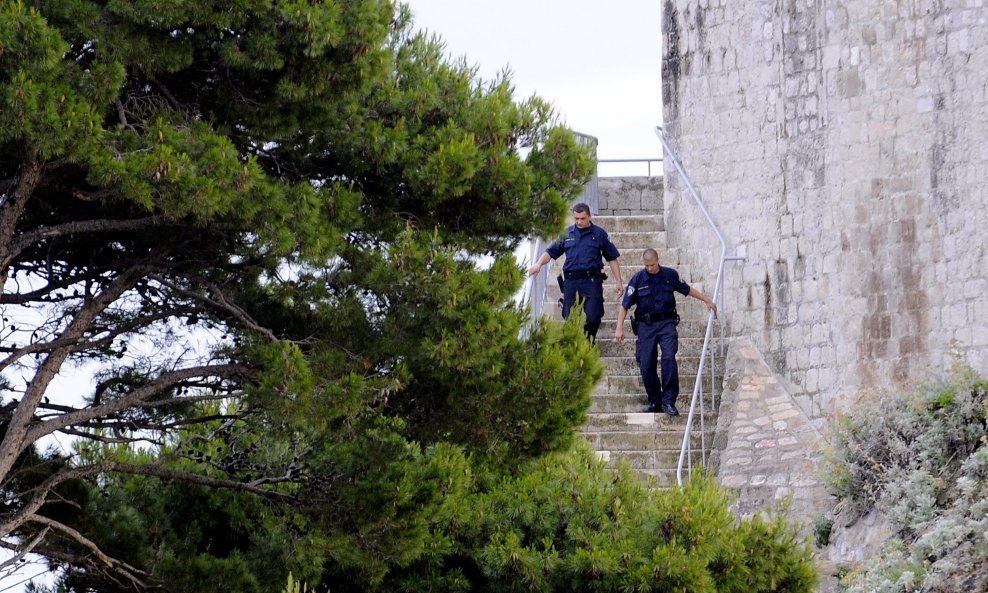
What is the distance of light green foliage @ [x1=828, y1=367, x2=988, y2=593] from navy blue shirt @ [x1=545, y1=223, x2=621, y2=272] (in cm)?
217

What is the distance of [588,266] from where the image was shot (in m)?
12.9

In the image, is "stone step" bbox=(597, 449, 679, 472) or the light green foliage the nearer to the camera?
the light green foliage

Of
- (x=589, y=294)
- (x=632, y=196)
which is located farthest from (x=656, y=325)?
(x=632, y=196)

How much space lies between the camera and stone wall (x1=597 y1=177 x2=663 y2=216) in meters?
16.6

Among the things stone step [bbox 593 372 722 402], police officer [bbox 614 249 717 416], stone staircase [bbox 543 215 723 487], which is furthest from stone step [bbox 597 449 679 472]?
stone step [bbox 593 372 722 402]

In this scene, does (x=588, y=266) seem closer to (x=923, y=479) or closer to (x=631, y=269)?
(x=631, y=269)

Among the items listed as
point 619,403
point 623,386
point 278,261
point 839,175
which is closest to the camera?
point 278,261

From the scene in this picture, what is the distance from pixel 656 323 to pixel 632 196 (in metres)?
3.97

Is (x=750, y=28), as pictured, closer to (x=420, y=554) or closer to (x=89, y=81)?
(x=420, y=554)

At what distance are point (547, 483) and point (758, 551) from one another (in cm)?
133

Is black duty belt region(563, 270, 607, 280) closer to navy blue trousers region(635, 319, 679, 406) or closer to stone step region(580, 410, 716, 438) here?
navy blue trousers region(635, 319, 679, 406)

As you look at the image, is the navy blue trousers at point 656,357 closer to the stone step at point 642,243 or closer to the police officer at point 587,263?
the police officer at point 587,263

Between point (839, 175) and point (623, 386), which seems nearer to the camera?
point (623, 386)

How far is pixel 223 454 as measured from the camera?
995 cm
